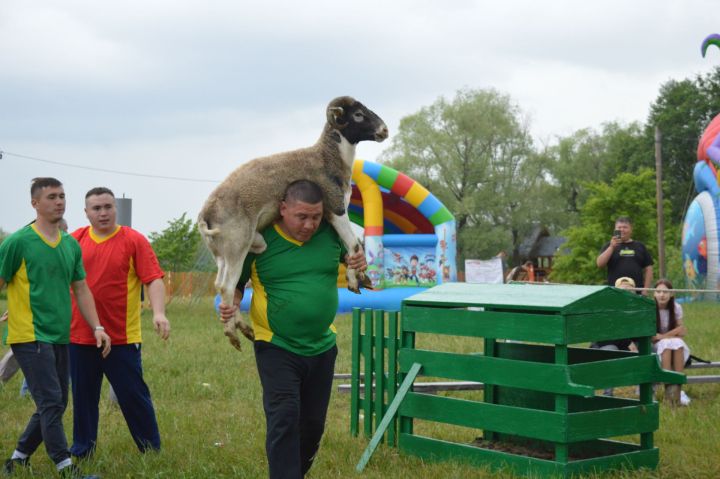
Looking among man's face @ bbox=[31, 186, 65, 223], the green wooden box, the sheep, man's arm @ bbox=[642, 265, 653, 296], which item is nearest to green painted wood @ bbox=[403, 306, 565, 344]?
the green wooden box

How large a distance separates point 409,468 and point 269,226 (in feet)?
6.94

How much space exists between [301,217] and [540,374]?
1.86 metres

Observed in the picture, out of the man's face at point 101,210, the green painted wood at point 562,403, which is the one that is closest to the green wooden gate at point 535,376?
the green painted wood at point 562,403

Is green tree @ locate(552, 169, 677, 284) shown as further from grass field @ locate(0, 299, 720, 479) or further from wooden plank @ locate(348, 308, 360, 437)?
wooden plank @ locate(348, 308, 360, 437)

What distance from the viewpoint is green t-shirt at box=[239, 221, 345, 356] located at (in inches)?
175

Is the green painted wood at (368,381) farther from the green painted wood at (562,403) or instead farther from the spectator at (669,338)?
the spectator at (669,338)

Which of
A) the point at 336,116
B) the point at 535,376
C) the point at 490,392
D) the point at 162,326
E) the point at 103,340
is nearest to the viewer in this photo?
the point at 336,116

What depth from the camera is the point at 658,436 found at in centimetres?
670

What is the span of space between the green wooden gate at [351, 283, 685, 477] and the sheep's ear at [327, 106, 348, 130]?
1602 millimetres

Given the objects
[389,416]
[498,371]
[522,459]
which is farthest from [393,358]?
[522,459]

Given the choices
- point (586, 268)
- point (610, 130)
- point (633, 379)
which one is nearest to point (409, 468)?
point (633, 379)

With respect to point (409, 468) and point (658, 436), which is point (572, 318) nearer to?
point (409, 468)

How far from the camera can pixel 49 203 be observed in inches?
225

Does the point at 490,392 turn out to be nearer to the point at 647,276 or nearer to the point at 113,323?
the point at 113,323
